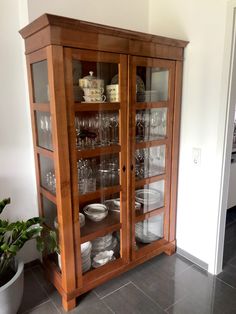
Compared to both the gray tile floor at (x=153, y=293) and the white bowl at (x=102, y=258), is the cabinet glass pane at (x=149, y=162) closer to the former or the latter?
the white bowl at (x=102, y=258)

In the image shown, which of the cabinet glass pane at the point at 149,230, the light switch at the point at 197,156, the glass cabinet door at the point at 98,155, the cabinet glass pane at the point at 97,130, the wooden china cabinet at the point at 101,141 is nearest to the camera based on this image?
the wooden china cabinet at the point at 101,141

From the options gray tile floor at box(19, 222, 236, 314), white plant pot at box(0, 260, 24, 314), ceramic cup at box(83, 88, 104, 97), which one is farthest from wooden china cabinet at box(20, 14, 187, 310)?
white plant pot at box(0, 260, 24, 314)

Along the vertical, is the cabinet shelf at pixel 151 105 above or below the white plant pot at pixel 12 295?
above

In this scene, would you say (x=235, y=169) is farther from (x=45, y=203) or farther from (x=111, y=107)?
(x=45, y=203)

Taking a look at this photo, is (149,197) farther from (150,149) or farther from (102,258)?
(102,258)

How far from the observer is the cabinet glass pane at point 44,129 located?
1705 mm

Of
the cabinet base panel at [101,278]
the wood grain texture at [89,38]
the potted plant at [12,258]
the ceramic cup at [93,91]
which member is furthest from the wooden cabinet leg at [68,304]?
the wood grain texture at [89,38]

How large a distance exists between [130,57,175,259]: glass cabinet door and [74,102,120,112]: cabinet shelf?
14 centimetres

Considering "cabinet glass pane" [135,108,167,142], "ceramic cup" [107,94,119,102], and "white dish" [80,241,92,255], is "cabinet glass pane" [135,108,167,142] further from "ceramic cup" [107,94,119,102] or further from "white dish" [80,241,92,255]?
"white dish" [80,241,92,255]

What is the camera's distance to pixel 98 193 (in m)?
1.82

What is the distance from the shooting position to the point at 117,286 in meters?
2.01

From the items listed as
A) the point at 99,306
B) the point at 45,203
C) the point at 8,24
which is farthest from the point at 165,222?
the point at 8,24

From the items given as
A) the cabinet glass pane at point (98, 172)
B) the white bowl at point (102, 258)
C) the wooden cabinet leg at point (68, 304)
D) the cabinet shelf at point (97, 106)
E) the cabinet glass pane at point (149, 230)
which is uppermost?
the cabinet shelf at point (97, 106)

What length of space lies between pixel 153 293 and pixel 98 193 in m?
0.90
